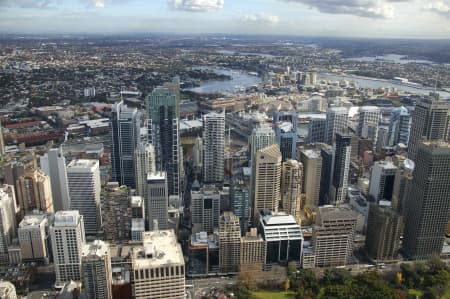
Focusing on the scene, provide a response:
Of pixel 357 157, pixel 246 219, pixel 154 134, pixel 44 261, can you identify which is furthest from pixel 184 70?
pixel 44 261

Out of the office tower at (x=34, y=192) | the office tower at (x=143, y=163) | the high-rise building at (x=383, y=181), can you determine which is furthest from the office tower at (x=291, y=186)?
the office tower at (x=34, y=192)

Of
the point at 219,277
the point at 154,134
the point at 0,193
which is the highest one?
the point at 154,134

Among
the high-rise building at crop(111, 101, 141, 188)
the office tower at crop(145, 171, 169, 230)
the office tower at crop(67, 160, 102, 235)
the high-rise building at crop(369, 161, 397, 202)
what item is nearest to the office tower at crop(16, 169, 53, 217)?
the office tower at crop(67, 160, 102, 235)

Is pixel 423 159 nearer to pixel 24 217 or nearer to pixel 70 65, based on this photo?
pixel 24 217

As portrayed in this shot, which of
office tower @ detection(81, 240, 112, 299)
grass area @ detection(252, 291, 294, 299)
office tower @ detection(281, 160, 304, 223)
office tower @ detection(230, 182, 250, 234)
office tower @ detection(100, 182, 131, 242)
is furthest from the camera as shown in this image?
office tower @ detection(281, 160, 304, 223)

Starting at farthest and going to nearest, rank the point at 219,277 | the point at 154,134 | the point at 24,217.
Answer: the point at 154,134 → the point at 24,217 → the point at 219,277

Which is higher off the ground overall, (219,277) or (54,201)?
(54,201)

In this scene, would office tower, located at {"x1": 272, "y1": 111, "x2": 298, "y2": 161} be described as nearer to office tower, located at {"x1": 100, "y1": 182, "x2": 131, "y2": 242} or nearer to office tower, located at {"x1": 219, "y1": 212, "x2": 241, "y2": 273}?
office tower, located at {"x1": 219, "y1": 212, "x2": 241, "y2": 273}

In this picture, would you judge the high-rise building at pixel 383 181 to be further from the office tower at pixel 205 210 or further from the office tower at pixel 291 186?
the office tower at pixel 205 210
